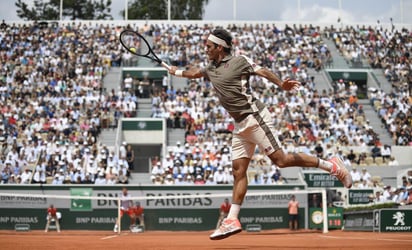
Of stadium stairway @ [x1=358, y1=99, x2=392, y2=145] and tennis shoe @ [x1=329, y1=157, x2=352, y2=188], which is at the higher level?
stadium stairway @ [x1=358, y1=99, x2=392, y2=145]

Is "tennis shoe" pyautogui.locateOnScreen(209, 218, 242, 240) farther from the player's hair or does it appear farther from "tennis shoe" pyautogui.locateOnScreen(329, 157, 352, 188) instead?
the player's hair

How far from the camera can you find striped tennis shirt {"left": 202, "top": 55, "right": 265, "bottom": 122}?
8828 mm

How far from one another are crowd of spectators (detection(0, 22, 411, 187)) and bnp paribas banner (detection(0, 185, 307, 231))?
6.36ft

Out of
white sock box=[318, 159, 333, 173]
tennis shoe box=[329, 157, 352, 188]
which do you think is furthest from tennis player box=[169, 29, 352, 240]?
tennis shoe box=[329, 157, 352, 188]

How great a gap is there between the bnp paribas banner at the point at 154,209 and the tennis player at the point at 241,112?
50.4 ft

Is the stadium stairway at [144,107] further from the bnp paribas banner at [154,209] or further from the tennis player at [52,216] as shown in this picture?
the tennis player at [52,216]

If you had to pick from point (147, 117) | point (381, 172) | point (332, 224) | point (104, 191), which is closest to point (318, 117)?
point (381, 172)

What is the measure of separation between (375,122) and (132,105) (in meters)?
12.3

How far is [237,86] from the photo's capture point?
29.0ft

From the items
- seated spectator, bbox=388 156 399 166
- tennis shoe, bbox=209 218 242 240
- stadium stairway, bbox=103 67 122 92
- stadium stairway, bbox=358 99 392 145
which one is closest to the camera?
tennis shoe, bbox=209 218 242 240

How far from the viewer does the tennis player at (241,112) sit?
883 cm

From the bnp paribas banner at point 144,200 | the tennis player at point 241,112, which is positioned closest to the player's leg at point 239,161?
the tennis player at point 241,112

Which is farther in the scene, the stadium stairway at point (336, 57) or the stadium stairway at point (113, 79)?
the stadium stairway at point (336, 57)

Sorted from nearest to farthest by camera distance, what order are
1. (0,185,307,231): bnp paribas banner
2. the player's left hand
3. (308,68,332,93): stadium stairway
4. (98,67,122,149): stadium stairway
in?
the player's left hand, (0,185,307,231): bnp paribas banner, (98,67,122,149): stadium stairway, (308,68,332,93): stadium stairway
